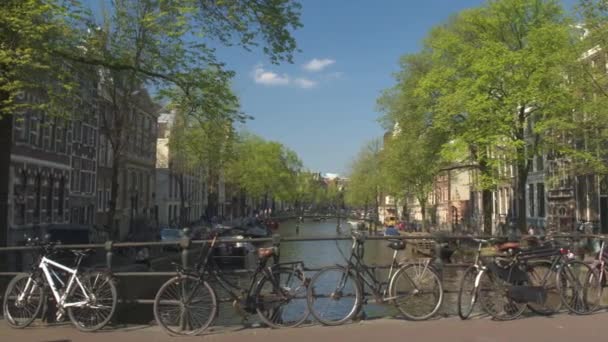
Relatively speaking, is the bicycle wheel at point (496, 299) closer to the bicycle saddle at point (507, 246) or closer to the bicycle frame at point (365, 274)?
the bicycle saddle at point (507, 246)

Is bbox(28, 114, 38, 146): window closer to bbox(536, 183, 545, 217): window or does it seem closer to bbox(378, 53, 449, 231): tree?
bbox(378, 53, 449, 231): tree

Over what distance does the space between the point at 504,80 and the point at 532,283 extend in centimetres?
2343

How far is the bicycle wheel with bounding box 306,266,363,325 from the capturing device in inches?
313

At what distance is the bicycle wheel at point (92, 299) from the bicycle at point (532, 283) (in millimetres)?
5285

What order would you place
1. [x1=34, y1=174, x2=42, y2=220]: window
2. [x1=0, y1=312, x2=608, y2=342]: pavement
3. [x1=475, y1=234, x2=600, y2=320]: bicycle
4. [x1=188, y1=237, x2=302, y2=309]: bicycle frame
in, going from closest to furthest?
[x1=0, y1=312, x2=608, y2=342]: pavement → [x1=188, y1=237, x2=302, y2=309]: bicycle frame → [x1=475, y1=234, x2=600, y2=320]: bicycle → [x1=34, y1=174, x2=42, y2=220]: window

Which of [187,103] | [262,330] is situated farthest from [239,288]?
[187,103]

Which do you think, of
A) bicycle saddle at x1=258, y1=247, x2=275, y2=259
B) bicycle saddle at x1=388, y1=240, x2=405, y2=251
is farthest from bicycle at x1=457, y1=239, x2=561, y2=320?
bicycle saddle at x1=258, y1=247, x2=275, y2=259

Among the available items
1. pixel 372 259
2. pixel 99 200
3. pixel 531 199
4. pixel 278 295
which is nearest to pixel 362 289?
pixel 278 295

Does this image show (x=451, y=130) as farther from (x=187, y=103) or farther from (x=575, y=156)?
(x=187, y=103)

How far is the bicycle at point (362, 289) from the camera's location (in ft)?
26.1

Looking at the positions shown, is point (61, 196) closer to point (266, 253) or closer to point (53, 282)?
point (53, 282)

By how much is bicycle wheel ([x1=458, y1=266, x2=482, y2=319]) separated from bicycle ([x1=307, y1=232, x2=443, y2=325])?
351 millimetres

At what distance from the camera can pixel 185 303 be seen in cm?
763

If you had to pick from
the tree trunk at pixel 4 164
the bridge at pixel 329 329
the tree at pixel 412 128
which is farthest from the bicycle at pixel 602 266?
the tree at pixel 412 128
